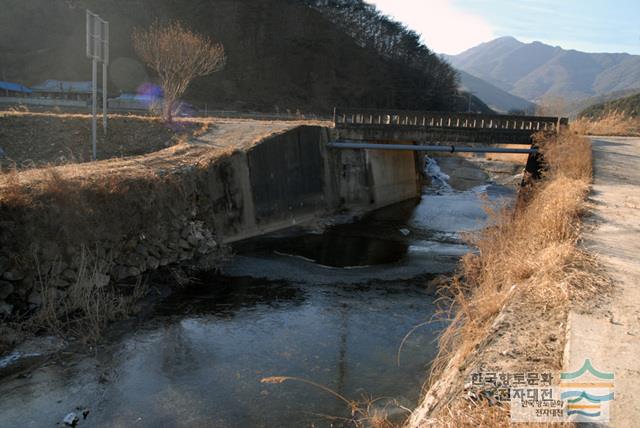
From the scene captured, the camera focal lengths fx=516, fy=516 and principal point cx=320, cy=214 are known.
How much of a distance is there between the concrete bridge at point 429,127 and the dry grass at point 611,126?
10.6 feet

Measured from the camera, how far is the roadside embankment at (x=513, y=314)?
514 centimetres

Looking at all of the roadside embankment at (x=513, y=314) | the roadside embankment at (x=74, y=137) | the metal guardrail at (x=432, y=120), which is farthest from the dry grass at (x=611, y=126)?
the roadside embankment at (x=74, y=137)

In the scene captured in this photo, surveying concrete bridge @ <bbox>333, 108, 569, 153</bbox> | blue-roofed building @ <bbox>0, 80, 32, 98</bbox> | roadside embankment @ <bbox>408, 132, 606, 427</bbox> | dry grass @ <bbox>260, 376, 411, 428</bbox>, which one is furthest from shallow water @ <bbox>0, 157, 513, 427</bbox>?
blue-roofed building @ <bbox>0, 80, 32, 98</bbox>

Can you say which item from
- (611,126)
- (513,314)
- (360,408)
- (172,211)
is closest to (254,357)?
(360,408)

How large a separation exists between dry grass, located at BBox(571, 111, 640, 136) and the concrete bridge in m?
3.22

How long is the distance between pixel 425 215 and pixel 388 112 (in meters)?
5.50

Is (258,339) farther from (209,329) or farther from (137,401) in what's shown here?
(137,401)

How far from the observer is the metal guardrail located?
2592 centimetres

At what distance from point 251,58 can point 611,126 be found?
57148mm

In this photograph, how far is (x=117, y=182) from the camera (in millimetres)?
13484

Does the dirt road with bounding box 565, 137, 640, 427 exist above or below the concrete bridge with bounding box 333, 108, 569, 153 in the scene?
below

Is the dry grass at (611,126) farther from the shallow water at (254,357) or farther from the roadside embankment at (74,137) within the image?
the roadside embankment at (74,137)

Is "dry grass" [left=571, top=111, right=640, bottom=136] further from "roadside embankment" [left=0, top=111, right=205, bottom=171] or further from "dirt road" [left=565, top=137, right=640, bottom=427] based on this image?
"roadside embankment" [left=0, top=111, right=205, bottom=171]

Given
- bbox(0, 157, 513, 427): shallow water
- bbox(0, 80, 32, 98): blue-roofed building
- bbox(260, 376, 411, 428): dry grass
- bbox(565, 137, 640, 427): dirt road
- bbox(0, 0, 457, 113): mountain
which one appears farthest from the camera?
bbox(0, 0, 457, 113): mountain
